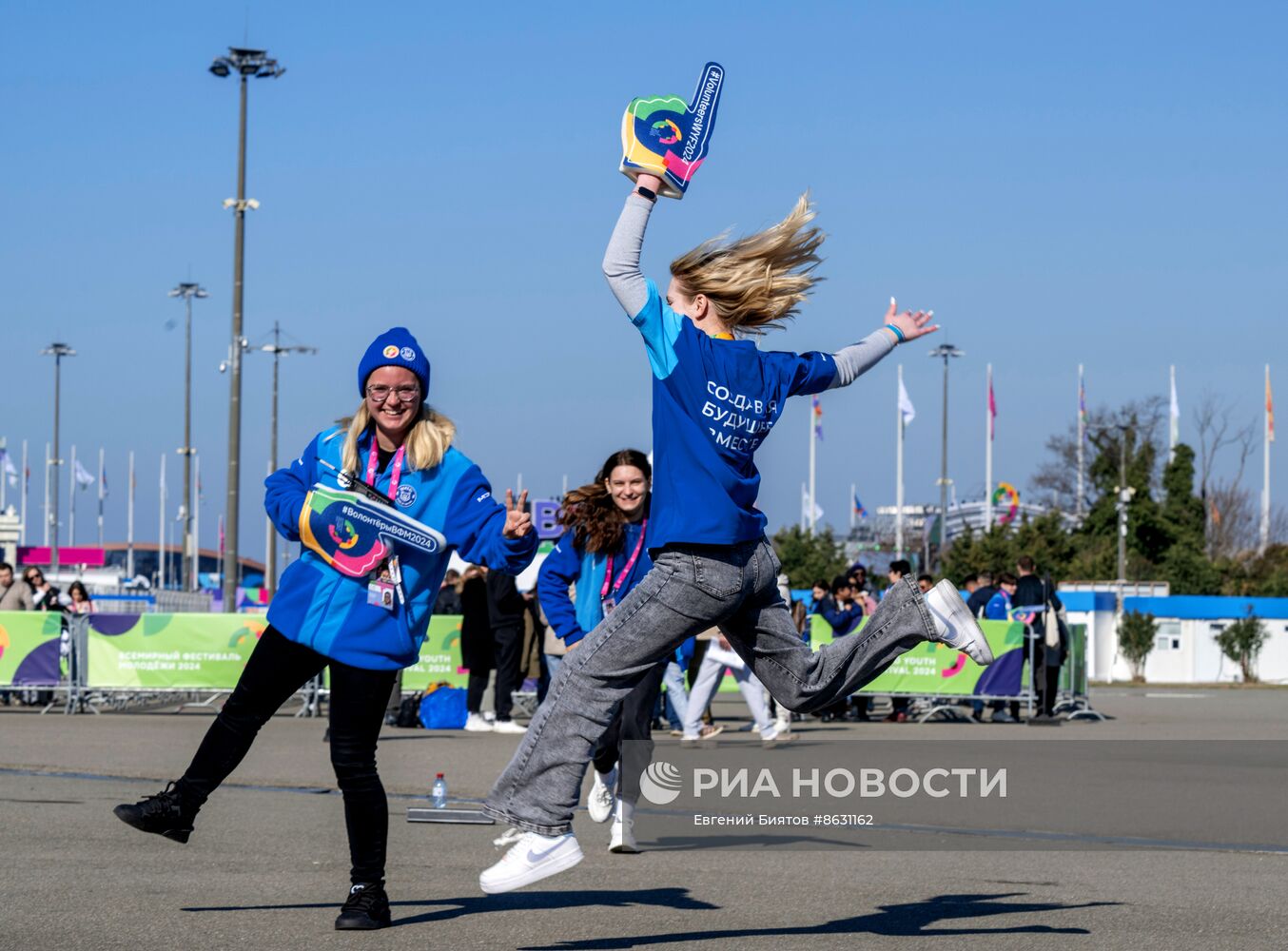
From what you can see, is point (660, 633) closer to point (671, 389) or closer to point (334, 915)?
point (671, 389)

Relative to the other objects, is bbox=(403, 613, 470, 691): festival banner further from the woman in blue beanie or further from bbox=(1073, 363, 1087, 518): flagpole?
bbox=(1073, 363, 1087, 518): flagpole

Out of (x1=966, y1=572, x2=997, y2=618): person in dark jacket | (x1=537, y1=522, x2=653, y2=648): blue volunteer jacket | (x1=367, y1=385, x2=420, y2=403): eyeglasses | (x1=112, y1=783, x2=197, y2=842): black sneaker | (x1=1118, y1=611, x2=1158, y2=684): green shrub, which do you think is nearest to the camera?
(x1=112, y1=783, x2=197, y2=842): black sneaker

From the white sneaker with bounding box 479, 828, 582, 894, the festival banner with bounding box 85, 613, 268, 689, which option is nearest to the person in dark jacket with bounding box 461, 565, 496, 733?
the festival banner with bounding box 85, 613, 268, 689

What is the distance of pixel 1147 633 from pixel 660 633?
34.6m

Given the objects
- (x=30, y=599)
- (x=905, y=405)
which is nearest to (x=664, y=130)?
(x=30, y=599)

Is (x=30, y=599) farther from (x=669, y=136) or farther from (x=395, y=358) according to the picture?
(x=669, y=136)

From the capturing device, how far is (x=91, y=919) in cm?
551

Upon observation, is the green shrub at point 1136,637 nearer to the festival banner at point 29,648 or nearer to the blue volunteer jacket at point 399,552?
the festival banner at point 29,648

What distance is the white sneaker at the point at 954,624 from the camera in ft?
18.0

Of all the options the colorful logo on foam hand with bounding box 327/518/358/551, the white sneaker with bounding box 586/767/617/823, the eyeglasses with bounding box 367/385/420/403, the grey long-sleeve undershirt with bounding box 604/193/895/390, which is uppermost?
the grey long-sleeve undershirt with bounding box 604/193/895/390

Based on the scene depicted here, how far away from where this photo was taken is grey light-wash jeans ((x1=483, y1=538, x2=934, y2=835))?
5230 millimetres

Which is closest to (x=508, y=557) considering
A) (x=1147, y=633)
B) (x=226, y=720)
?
(x=226, y=720)

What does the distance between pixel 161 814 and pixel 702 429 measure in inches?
87.0

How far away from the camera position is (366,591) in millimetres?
5738
